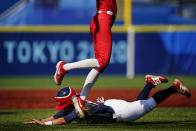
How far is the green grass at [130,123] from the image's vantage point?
5.50 metres

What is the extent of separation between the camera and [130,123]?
6.11 meters

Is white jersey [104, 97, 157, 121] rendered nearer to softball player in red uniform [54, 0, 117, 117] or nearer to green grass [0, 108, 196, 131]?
green grass [0, 108, 196, 131]

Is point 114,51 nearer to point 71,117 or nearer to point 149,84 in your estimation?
point 149,84

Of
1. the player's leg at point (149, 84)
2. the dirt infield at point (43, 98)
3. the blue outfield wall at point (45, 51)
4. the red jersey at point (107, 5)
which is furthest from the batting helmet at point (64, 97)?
the blue outfield wall at point (45, 51)

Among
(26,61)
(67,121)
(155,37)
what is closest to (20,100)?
(67,121)

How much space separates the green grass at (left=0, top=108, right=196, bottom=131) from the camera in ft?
18.0

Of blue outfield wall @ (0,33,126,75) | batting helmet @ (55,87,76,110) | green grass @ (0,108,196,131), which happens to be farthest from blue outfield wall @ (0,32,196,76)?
batting helmet @ (55,87,76,110)

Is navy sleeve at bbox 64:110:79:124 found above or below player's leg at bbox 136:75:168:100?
below

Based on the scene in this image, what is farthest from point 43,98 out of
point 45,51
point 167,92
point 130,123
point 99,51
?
point 45,51

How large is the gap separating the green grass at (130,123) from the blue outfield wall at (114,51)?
7.50m

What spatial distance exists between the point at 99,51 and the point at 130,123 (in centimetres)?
106

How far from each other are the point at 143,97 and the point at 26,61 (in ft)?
31.5

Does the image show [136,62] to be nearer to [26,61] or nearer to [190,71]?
[190,71]

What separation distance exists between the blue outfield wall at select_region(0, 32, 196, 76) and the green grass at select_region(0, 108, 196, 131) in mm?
7495
